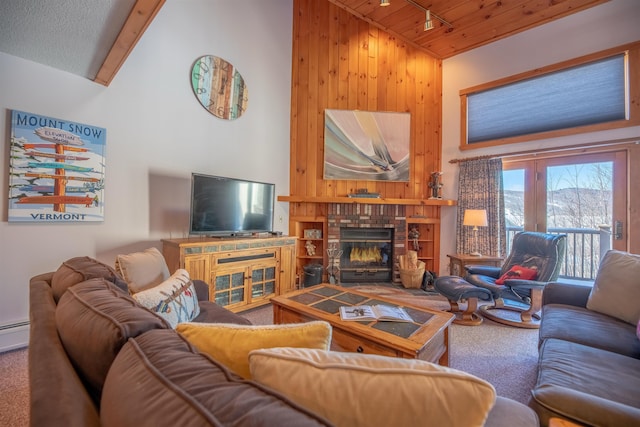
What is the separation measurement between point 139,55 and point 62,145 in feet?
3.85

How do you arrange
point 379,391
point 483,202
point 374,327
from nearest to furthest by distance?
1. point 379,391
2. point 374,327
3. point 483,202

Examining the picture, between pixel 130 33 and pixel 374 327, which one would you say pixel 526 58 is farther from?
pixel 130 33

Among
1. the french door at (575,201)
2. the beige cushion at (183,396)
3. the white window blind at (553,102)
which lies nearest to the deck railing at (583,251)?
the french door at (575,201)

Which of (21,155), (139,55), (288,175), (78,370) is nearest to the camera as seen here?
(78,370)

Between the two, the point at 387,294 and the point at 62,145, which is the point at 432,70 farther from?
the point at 62,145

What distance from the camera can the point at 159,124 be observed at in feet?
9.80

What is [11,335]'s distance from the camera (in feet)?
7.21

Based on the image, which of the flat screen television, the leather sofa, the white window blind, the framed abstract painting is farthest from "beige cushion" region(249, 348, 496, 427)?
the white window blind

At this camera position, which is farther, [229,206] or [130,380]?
[229,206]

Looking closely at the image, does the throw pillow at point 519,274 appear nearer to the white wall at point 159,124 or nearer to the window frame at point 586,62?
the window frame at point 586,62

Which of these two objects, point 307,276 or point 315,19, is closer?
point 307,276

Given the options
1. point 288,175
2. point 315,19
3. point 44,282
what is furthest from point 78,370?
point 315,19

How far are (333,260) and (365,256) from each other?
63 cm

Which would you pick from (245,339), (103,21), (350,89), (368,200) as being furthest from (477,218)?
(103,21)
